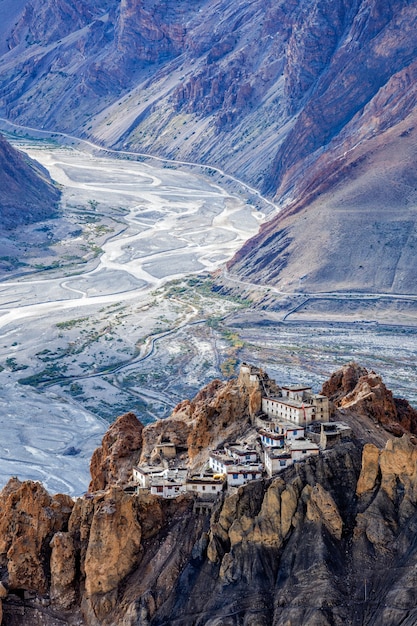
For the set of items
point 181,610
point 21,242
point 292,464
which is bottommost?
point 21,242

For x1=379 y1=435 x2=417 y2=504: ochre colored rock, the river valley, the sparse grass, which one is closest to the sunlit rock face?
the river valley

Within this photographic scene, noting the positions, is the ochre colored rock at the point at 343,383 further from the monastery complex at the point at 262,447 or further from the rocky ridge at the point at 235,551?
the rocky ridge at the point at 235,551

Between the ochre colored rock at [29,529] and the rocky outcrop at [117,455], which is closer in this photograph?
the ochre colored rock at [29,529]

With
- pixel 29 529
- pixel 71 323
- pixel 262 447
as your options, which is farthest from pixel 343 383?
pixel 71 323

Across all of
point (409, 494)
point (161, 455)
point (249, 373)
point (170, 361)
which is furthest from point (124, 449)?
point (170, 361)

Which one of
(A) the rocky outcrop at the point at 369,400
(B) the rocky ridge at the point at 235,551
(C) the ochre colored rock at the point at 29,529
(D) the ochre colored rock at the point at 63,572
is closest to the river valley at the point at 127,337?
(A) the rocky outcrop at the point at 369,400

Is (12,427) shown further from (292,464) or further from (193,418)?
(292,464)
